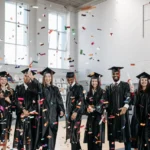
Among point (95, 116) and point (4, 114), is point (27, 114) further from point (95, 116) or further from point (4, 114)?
point (95, 116)

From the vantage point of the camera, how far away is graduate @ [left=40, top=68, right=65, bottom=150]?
15.3 ft

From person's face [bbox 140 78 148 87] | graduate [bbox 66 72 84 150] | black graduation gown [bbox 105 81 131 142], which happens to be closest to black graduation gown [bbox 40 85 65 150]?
graduate [bbox 66 72 84 150]

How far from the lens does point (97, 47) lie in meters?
14.1

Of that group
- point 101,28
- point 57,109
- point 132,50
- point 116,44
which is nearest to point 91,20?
point 101,28

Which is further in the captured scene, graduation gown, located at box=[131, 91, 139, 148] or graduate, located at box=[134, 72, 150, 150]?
graduation gown, located at box=[131, 91, 139, 148]

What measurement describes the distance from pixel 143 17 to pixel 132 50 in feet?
5.03

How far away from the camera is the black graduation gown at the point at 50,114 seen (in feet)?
15.3

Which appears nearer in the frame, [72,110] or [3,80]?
[3,80]

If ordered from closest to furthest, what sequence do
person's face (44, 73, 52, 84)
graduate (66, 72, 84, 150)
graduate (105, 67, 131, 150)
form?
person's face (44, 73, 52, 84), graduate (105, 67, 131, 150), graduate (66, 72, 84, 150)

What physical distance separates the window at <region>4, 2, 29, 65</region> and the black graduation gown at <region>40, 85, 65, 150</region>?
8434 millimetres

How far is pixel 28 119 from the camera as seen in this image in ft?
15.9

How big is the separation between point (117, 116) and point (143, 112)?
2.04ft

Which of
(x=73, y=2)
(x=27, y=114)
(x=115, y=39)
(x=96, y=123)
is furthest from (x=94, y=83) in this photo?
(x=73, y=2)

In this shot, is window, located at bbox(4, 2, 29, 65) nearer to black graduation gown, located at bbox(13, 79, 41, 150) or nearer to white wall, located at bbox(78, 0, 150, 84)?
white wall, located at bbox(78, 0, 150, 84)
